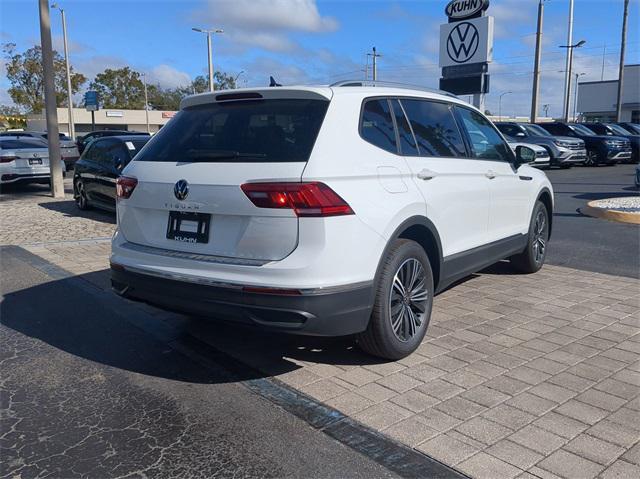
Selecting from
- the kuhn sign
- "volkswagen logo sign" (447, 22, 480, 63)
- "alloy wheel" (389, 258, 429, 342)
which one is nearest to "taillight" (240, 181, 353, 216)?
"alloy wheel" (389, 258, 429, 342)

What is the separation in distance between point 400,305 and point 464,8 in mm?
12190

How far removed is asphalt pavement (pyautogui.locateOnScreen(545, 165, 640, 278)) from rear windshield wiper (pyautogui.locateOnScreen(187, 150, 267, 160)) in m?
5.24

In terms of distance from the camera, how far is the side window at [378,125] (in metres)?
4.02

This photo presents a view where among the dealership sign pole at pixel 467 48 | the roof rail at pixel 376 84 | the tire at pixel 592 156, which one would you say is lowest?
the tire at pixel 592 156

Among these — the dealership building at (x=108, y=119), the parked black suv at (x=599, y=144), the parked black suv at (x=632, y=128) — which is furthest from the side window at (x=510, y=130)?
the dealership building at (x=108, y=119)

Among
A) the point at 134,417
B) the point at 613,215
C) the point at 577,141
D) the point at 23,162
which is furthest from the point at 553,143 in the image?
the point at 134,417

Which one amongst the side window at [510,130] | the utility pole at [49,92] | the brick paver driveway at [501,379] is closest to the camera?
the brick paver driveway at [501,379]

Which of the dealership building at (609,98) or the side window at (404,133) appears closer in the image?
the side window at (404,133)

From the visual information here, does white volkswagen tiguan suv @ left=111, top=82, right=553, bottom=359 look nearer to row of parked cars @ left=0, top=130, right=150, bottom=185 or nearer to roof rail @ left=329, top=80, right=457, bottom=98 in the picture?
roof rail @ left=329, top=80, right=457, bottom=98

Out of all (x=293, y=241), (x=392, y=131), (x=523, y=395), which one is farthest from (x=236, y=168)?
(x=523, y=395)

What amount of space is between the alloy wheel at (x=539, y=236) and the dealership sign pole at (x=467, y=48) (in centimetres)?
787

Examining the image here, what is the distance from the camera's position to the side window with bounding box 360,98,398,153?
402 cm

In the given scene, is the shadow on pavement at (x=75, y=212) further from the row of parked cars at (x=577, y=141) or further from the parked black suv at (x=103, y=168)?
the row of parked cars at (x=577, y=141)

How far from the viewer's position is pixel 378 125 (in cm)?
417
